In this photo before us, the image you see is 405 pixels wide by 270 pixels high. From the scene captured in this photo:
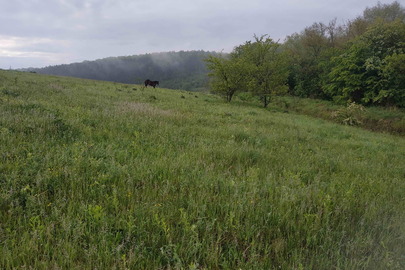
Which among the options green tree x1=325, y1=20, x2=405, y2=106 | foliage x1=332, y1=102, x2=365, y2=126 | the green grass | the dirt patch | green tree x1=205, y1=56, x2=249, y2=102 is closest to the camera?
the green grass

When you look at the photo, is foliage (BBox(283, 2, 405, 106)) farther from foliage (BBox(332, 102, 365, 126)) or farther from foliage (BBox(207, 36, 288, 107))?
foliage (BBox(207, 36, 288, 107))

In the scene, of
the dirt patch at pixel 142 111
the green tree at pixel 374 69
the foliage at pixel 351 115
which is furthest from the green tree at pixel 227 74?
the dirt patch at pixel 142 111

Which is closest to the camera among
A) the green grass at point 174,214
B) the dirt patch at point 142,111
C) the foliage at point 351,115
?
the green grass at point 174,214

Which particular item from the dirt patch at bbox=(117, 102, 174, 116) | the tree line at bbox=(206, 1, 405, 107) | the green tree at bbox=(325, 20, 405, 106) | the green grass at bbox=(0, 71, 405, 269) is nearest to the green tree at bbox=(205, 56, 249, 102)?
the tree line at bbox=(206, 1, 405, 107)

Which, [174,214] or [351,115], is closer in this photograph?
[174,214]

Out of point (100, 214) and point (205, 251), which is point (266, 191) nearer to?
point (205, 251)

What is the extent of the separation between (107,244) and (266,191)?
250 cm

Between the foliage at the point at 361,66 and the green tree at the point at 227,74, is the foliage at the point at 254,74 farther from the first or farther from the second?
the foliage at the point at 361,66

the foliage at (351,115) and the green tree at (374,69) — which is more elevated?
the green tree at (374,69)

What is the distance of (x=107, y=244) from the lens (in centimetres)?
232

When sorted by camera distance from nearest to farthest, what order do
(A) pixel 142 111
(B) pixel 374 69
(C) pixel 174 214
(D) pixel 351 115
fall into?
(C) pixel 174 214, (A) pixel 142 111, (D) pixel 351 115, (B) pixel 374 69

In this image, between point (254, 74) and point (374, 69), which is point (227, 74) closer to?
point (254, 74)

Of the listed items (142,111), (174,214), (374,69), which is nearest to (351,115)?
(374,69)

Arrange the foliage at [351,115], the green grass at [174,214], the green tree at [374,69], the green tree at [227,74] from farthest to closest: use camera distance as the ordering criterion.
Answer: the green tree at [227,74]
the green tree at [374,69]
the foliage at [351,115]
the green grass at [174,214]
